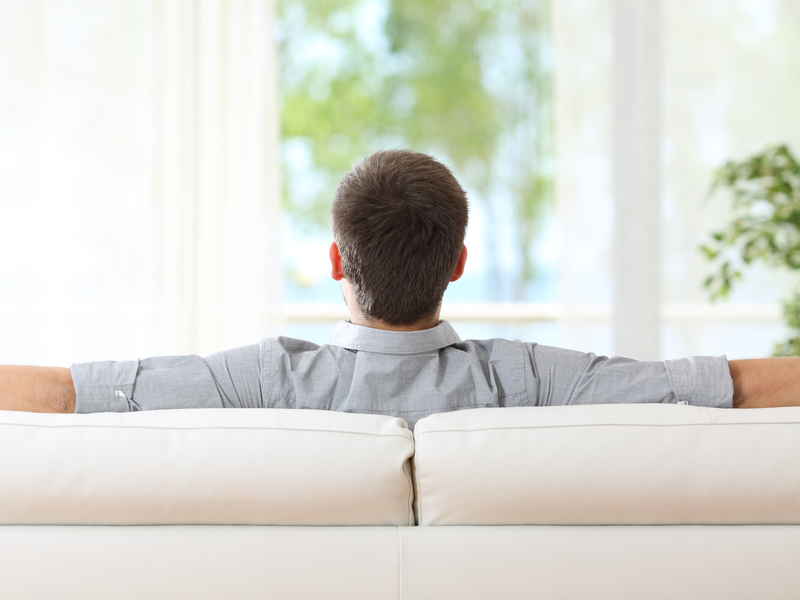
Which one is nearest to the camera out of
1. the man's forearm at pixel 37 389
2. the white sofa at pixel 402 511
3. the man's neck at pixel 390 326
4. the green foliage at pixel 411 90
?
the white sofa at pixel 402 511

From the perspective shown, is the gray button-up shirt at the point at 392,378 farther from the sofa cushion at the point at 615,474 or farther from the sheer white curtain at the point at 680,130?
the sheer white curtain at the point at 680,130

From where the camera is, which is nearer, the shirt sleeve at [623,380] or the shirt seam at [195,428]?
the shirt seam at [195,428]

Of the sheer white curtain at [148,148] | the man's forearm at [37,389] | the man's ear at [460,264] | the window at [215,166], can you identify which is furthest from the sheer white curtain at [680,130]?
the man's forearm at [37,389]

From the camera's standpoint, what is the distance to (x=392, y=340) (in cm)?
96

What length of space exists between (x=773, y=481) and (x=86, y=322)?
3.09 m

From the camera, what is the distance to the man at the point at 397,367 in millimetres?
896

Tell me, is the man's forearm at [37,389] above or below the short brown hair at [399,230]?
below

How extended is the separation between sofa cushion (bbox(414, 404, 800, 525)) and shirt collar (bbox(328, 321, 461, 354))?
0.80 feet

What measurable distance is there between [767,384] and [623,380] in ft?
0.60

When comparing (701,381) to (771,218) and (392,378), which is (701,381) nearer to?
(392,378)

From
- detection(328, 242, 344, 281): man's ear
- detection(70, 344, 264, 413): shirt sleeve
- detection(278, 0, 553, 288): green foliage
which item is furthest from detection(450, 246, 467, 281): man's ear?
detection(278, 0, 553, 288): green foliage

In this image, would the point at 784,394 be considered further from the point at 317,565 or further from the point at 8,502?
the point at 8,502

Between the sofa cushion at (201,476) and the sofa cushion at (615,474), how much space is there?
5cm

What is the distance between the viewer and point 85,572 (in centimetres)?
69
